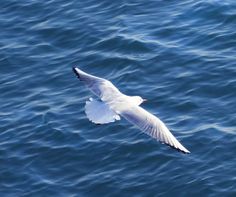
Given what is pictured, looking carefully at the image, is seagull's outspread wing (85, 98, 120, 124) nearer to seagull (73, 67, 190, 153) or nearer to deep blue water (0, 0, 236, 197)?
seagull (73, 67, 190, 153)

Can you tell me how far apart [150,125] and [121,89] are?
16.9ft

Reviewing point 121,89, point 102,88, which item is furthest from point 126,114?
point 121,89

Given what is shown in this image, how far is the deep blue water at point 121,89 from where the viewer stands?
16750 millimetres

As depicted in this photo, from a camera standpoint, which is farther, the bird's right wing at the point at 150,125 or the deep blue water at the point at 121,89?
the deep blue water at the point at 121,89

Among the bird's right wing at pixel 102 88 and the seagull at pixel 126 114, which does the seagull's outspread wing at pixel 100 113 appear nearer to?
the seagull at pixel 126 114

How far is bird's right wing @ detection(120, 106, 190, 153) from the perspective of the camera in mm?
14078

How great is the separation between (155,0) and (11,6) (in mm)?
4314

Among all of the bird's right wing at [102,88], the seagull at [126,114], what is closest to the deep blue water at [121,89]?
the bird's right wing at [102,88]

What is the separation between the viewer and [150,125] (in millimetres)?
14484

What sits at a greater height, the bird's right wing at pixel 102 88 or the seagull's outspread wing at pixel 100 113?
the bird's right wing at pixel 102 88

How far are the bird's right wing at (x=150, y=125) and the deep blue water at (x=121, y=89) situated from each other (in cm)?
216

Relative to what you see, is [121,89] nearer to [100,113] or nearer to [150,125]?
[100,113]

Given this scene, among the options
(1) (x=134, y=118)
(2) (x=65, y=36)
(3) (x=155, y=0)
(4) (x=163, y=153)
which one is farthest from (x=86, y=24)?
(1) (x=134, y=118)

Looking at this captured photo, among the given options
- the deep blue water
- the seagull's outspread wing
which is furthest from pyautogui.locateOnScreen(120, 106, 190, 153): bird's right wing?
the deep blue water
